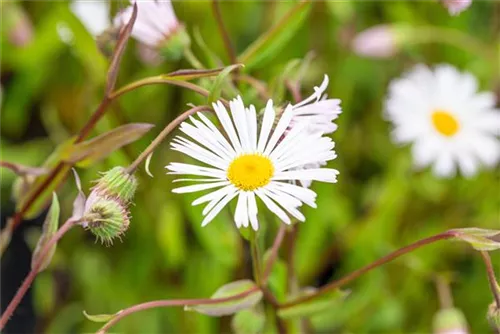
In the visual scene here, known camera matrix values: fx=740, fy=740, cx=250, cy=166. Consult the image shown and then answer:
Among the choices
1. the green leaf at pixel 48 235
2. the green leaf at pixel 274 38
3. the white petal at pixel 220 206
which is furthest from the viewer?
the green leaf at pixel 274 38

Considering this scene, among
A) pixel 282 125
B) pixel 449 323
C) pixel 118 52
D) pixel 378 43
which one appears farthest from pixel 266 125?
pixel 378 43

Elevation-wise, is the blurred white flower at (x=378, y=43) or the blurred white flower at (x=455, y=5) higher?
the blurred white flower at (x=378, y=43)

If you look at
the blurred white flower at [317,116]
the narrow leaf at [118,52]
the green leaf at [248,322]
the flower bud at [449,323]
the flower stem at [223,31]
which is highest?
the flower stem at [223,31]

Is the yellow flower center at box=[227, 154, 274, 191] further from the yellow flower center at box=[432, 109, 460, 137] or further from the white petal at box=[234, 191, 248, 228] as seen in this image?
the yellow flower center at box=[432, 109, 460, 137]

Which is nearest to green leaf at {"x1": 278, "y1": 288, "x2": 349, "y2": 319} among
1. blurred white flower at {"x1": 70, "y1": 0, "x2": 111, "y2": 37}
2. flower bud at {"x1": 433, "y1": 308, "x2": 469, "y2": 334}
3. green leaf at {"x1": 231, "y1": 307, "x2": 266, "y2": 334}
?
green leaf at {"x1": 231, "y1": 307, "x2": 266, "y2": 334}

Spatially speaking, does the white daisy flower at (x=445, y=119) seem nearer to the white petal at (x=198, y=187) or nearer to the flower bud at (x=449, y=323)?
the flower bud at (x=449, y=323)

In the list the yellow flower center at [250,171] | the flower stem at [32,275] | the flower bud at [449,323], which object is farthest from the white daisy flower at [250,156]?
the flower bud at [449,323]

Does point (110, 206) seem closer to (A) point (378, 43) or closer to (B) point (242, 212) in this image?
(B) point (242, 212)
